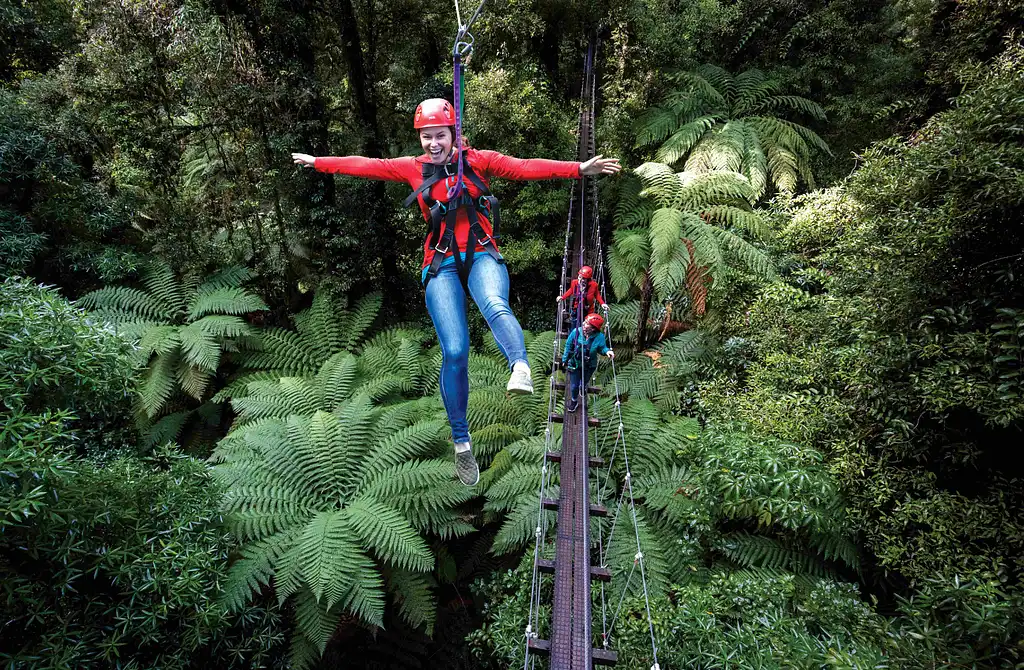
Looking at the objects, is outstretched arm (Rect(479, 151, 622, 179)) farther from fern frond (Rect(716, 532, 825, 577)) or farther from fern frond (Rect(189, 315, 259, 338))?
fern frond (Rect(189, 315, 259, 338))

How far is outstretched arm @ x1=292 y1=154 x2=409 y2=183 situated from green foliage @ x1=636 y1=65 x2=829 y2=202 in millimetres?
5754

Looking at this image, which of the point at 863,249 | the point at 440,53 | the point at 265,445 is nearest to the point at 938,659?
the point at 863,249

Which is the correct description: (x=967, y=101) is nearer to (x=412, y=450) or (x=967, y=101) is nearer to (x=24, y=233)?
(x=412, y=450)

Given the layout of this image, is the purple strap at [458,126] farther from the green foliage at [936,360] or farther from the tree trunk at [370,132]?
the tree trunk at [370,132]

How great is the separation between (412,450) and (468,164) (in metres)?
3.00

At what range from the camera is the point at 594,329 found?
319 centimetres

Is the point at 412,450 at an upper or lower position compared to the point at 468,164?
lower

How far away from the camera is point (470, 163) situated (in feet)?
6.90

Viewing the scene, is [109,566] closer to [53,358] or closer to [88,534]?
[88,534]

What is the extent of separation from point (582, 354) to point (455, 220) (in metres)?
1.69

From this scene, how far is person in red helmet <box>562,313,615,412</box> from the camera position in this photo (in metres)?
3.21

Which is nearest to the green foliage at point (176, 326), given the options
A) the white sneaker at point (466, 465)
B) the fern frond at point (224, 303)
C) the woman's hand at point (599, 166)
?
the fern frond at point (224, 303)

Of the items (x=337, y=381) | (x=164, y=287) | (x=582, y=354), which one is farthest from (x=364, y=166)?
(x=164, y=287)

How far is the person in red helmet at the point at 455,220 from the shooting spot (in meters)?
2.00
